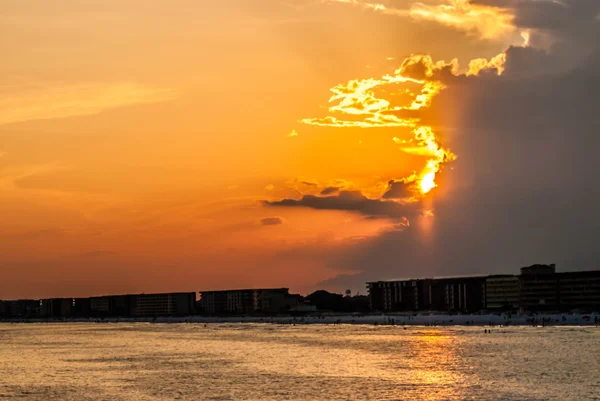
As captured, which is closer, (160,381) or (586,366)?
(160,381)

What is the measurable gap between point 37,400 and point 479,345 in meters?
74.1

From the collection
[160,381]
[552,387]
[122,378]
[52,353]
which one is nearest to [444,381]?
[552,387]

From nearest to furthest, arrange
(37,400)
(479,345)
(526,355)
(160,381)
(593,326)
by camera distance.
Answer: (37,400)
(160,381)
(526,355)
(479,345)
(593,326)

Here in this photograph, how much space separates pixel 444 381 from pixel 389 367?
15.2 m

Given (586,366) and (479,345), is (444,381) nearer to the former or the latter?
(586,366)

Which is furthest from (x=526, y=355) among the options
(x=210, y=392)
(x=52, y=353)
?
(x=52, y=353)

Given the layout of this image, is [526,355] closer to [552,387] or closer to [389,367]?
[389,367]

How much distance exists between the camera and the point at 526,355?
10100 centimetres

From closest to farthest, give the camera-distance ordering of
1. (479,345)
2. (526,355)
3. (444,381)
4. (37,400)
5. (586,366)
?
1. (37,400)
2. (444,381)
3. (586,366)
4. (526,355)
5. (479,345)

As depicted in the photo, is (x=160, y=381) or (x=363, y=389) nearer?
(x=363, y=389)

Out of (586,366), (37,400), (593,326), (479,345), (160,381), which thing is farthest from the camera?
(593,326)

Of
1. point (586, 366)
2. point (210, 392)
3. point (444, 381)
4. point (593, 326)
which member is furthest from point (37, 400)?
point (593, 326)

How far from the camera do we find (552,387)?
67875 mm

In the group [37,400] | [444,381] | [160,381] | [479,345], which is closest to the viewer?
[37,400]
